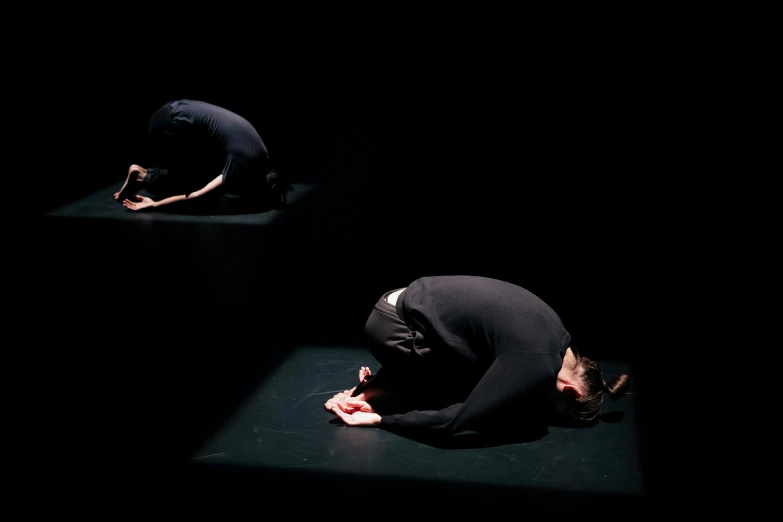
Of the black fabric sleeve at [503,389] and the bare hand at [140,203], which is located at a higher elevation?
the bare hand at [140,203]

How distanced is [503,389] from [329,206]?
3.42 m

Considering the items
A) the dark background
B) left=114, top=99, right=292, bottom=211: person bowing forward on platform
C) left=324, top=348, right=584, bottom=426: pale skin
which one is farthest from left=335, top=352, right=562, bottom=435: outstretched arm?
left=114, top=99, right=292, bottom=211: person bowing forward on platform

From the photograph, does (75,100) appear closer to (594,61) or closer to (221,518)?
(594,61)

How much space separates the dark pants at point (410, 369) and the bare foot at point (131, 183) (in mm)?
3343

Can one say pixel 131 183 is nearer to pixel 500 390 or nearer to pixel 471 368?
pixel 471 368

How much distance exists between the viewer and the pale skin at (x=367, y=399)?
3.29m

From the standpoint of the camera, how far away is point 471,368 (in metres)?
3.31

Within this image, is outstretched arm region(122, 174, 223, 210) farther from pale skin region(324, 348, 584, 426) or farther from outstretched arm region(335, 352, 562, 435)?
outstretched arm region(335, 352, 562, 435)

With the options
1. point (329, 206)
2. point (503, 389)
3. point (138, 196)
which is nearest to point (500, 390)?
point (503, 389)

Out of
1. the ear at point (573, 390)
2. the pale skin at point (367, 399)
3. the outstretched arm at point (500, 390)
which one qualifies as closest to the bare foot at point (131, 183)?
the pale skin at point (367, 399)

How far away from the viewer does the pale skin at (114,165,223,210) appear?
604 cm

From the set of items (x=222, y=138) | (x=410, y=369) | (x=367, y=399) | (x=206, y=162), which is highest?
(x=222, y=138)

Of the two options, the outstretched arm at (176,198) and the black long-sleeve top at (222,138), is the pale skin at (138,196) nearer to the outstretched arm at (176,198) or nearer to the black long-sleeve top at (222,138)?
the outstretched arm at (176,198)

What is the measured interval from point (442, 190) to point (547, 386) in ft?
10.7
